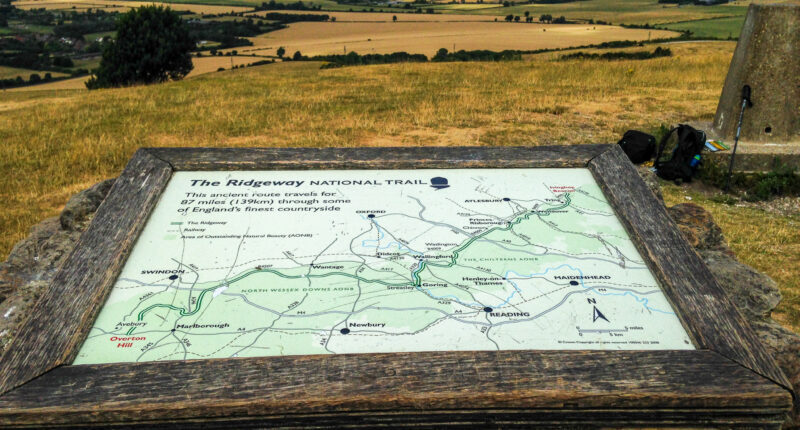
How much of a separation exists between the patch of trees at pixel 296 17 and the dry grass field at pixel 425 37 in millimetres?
3884

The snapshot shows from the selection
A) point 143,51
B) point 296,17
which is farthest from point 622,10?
point 143,51

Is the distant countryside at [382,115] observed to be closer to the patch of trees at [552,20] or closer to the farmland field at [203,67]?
the farmland field at [203,67]

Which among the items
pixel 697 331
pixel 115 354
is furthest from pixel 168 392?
pixel 697 331

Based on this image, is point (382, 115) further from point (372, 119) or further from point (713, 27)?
point (713, 27)

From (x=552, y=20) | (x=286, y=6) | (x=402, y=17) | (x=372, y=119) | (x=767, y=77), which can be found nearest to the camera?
(x=767, y=77)

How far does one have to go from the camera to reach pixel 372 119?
32.3ft

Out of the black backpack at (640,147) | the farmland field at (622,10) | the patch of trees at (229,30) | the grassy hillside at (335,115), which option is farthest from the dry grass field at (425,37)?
the black backpack at (640,147)

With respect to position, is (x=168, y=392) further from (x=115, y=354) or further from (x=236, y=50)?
(x=236, y=50)

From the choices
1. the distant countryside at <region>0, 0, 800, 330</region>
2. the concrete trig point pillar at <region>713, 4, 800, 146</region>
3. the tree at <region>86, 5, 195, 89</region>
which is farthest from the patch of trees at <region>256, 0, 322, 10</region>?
the concrete trig point pillar at <region>713, 4, 800, 146</region>

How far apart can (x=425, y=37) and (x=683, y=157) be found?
3334 centimetres

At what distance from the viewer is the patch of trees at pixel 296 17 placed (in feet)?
178

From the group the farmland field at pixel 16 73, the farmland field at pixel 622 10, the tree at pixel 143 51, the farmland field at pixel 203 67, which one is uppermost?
the farmland field at pixel 622 10

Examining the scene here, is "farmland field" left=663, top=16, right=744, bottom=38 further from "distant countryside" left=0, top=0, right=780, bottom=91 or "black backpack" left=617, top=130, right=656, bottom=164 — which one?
"black backpack" left=617, top=130, right=656, bottom=164

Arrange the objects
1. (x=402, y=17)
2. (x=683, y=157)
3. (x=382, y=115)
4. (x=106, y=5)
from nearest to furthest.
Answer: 1. (x=683, y=157)
2. (x=382, y=115)
3. (x=402, y=17)
4. (x=106, y=5)
